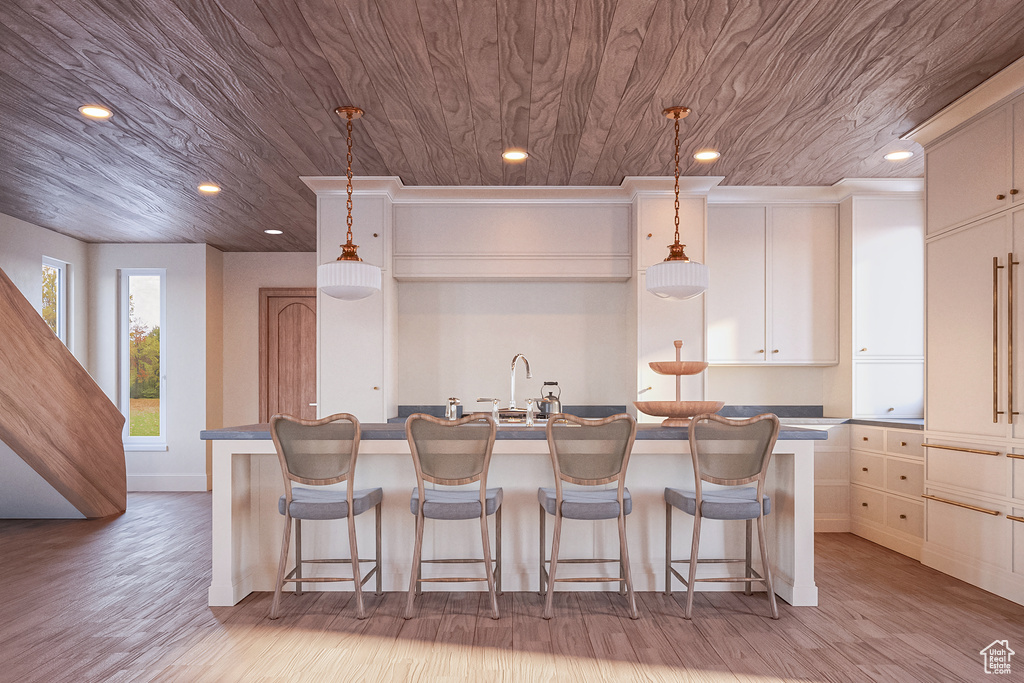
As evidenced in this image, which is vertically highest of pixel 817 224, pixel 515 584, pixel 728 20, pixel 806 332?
pixel 728 20

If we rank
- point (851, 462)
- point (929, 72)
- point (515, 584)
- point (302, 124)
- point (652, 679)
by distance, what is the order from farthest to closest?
1. point (851, 462)
2. point (302, 124)
3. point (515, 584)
4. point (929, 72)
5. point (652, 679)

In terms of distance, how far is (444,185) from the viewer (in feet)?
17.3

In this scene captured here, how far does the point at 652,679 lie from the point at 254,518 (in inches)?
91.4

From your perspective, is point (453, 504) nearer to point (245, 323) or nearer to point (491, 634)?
point (491, 634)

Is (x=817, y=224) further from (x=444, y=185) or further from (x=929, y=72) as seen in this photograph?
(x=444, y=185)

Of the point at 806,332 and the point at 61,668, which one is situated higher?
the point at 806,332

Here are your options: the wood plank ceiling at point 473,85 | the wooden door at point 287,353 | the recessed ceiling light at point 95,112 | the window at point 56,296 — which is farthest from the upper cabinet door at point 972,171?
the window at point 56,296

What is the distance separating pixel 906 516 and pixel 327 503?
396 centimetres

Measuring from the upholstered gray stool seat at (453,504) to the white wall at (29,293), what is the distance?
4.24 metres

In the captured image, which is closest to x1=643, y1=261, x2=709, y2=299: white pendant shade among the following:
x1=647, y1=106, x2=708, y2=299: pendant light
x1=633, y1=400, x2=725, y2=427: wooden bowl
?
x1=647, y1=106, x2=708, y2=299: pendant light

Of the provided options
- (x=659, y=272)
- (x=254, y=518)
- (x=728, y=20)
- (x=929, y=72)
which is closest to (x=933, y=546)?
(x=659, y=272)

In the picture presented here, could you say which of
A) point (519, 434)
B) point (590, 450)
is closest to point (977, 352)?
point (590, 450)

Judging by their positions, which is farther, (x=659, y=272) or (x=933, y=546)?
(x=933, y=546)

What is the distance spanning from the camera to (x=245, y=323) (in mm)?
7715
